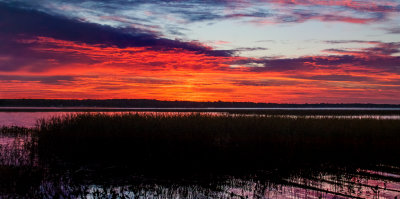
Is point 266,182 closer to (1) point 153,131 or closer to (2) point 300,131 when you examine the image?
(1) point 153,131

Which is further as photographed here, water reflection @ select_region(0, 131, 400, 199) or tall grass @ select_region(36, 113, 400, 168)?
tall grass @ select_region(36, 113, 400, 168)

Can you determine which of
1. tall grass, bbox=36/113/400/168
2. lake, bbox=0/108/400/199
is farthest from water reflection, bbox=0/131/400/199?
tall grass, bbox=36/113/400/168

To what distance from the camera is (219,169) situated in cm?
1559

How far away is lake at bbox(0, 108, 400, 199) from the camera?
36.9 ft

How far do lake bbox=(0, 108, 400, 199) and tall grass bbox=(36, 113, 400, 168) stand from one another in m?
1.96

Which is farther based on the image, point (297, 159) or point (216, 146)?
point (216, 146)

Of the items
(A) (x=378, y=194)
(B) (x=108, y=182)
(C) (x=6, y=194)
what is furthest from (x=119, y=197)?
(A) (x=378, y=194)

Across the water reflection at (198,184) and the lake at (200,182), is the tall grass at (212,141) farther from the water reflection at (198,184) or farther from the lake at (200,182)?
the water reflection at (198,184)

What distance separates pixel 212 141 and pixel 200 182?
30.3ft

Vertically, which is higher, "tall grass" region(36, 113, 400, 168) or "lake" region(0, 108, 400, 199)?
"tall grass" region(36, 113, 400, 168)

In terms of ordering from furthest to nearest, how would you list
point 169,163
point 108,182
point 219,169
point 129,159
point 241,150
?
point 241,150 → point 129,159 → point 169,163 → point 219,169 → point 108,182

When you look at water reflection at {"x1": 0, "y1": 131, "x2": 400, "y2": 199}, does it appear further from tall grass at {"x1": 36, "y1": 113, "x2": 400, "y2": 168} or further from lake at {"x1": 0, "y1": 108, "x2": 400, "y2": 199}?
tall grass at {"x1": 36, "y1": 113, "x2": 400, "y2": 168}

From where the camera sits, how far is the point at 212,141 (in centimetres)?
2222

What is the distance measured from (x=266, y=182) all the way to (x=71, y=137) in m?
14.0
